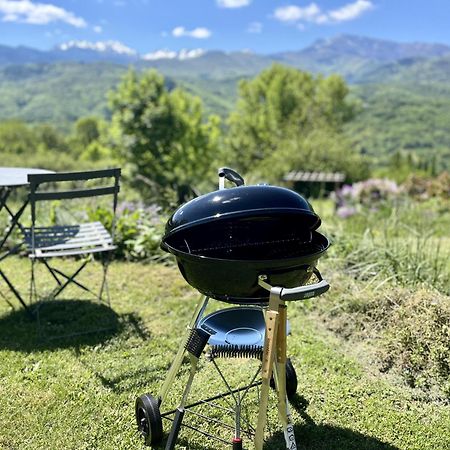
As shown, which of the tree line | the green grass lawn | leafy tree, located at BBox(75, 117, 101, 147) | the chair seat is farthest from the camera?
leafy tree, located at BBox(75, 117, 101, 147)

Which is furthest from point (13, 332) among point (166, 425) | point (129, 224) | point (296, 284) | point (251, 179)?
point (251, 179)

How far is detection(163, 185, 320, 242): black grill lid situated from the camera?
70.0 inches

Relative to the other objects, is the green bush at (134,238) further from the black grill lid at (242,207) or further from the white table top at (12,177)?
the black grill lid at (242,207)

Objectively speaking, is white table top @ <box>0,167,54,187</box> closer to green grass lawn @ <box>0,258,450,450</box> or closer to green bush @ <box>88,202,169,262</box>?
green grass lawn @ <box>0,258,450,450</box>

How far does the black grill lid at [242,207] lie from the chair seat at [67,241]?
6.11 ft

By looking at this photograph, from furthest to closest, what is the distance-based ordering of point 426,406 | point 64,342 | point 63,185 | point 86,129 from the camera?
point 86,129, point 63,185, point 64,342, point 426,406

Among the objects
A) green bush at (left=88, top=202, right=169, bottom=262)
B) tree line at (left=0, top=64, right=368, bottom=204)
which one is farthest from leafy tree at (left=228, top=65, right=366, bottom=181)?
green bush at (left=88, top=202, right=169, bottom=262)

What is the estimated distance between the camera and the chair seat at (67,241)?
355cm

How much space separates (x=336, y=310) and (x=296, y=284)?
85.3 inches

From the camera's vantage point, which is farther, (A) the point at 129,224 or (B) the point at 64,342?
(A) the point at 129,224

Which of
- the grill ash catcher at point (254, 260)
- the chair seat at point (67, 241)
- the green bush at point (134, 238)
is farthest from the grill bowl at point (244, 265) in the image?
the green bush at point (134, 238)

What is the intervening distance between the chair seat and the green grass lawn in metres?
0.65

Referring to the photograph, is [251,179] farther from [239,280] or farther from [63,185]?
[239,280]

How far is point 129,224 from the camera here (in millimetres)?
5680
